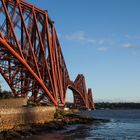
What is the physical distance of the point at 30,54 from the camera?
85.4m

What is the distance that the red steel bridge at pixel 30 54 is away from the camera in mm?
73875

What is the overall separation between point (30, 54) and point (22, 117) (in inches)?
1063

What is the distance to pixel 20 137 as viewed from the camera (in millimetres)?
50469

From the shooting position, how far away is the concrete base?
53.8 metres

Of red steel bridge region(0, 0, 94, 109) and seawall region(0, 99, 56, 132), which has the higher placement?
red steel bridge region(0, 0, 94, 109)

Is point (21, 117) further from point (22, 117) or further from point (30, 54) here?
point (30, 54)

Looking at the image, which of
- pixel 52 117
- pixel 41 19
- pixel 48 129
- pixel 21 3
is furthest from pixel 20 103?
pixel 41 19

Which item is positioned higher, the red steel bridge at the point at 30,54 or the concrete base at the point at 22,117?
the red steel bridge at the point at 30,54

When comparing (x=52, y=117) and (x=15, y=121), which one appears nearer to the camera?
(x=15, y=121)

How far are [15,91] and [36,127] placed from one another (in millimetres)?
30794

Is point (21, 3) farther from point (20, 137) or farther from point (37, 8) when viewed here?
point (20, 137)

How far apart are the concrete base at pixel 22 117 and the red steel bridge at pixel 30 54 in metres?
10.5

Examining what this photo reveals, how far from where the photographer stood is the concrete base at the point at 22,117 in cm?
5381

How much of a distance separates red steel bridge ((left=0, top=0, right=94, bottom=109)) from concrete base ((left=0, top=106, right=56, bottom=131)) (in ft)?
34.4
